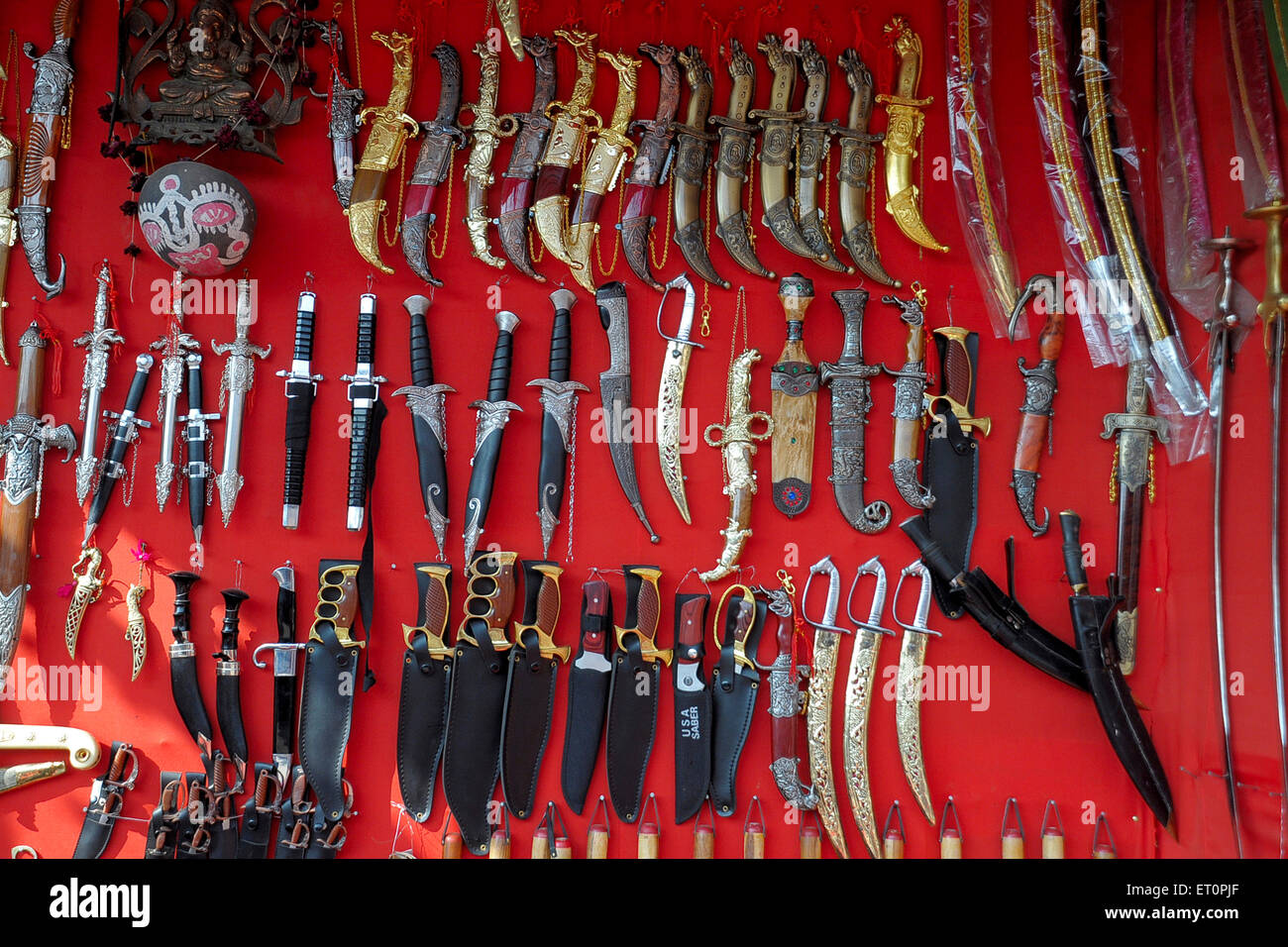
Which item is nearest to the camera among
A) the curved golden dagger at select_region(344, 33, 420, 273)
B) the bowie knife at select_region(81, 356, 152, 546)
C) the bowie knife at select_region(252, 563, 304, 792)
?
the bowie knife at select_region(252, 563, 304, 792)

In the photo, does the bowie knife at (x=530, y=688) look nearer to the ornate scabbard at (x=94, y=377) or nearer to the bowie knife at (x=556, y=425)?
the bowie knife at (x=556, y=425)

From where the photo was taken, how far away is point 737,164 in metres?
3.95

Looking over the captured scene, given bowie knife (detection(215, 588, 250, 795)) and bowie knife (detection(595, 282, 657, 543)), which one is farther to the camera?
bowie knife (detection(595, 282, 657, 543))

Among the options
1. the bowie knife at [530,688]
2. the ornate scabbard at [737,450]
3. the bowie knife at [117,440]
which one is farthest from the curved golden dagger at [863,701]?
the bowie knife at [117,440]

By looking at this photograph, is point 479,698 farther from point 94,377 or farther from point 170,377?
point 94,377

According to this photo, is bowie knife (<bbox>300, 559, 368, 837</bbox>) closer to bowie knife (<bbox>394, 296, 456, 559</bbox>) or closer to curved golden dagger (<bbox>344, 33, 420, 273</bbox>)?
bowie knife (<bbox>394, 296, 456, 559</bbox>)

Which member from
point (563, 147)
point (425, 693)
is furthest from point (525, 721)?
point (563, 147)

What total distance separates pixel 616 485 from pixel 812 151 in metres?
1.44

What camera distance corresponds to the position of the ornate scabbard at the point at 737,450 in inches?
149

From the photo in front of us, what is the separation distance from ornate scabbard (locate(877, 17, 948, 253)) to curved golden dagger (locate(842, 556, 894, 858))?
1237 mm

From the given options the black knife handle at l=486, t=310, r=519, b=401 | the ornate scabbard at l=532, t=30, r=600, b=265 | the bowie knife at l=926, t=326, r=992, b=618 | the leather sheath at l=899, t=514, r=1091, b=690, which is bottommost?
the leather sheath at l=899, t=514, r=1091, b=690

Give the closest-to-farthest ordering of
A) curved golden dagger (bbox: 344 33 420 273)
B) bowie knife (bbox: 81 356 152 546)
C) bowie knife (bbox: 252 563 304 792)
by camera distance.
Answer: bowie knife (bbox: 252 563 304 792)
bowie knife (bbox: 81 356 152 546)
curved golden dagger (bbox: 344 33 420 273)

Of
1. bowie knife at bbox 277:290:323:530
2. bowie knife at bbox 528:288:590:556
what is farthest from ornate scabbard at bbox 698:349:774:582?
bowie knife at bbox 277:290:323:530

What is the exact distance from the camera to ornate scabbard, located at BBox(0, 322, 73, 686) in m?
3.69
